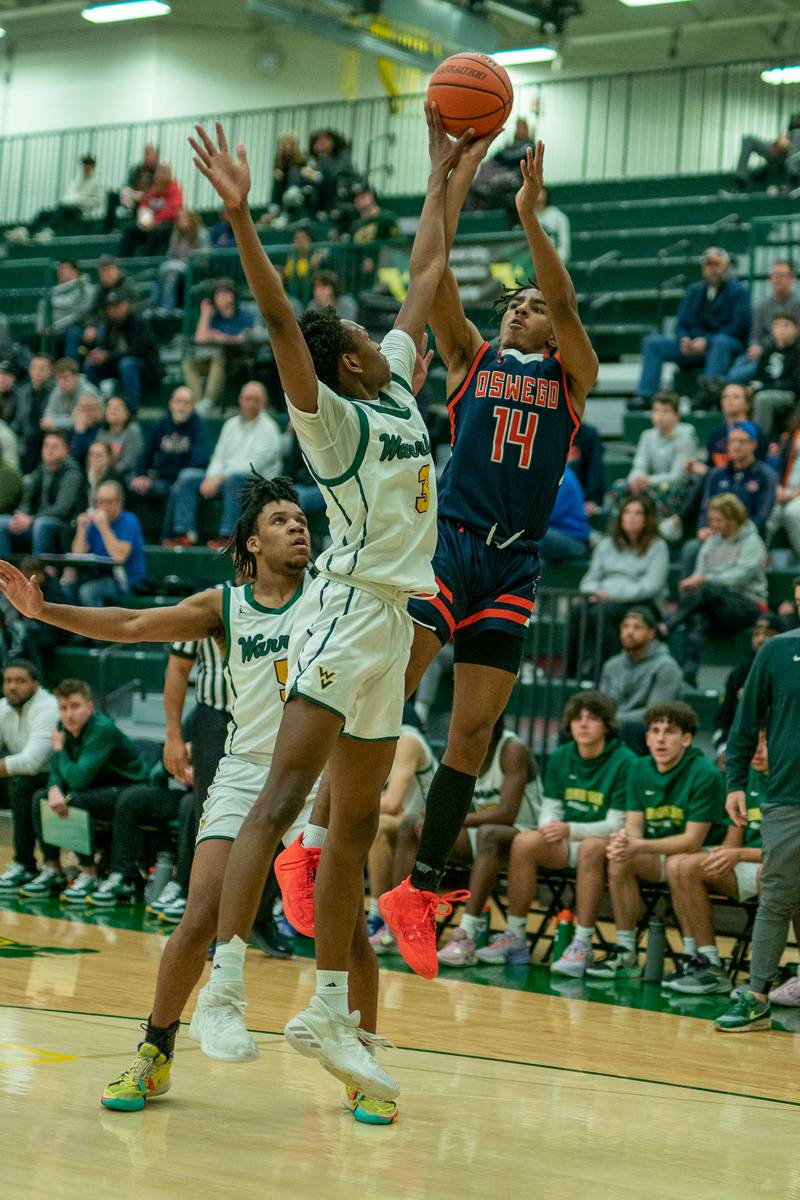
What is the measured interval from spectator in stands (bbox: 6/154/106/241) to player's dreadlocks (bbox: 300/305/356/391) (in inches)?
676

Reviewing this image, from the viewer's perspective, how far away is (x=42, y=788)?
9945 millimetres

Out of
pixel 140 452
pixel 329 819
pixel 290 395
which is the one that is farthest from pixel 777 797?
pixel 140 452

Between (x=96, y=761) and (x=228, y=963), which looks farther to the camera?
(x=96, y=761)

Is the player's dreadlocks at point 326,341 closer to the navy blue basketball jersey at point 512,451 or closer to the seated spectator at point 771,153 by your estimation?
the navy blue basketball jersey at point 512,451

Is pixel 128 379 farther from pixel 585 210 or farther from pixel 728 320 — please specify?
pixel 728 320

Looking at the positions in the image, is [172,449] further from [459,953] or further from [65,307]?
[459,953]

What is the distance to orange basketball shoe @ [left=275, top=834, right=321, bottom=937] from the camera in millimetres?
4656

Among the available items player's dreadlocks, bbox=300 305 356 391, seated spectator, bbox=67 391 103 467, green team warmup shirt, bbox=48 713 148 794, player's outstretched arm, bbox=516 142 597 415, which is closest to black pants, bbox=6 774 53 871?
green team warmup shirt, bbox=48 713 148 794

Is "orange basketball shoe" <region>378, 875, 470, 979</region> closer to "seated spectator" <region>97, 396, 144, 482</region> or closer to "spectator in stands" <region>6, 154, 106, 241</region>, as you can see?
"seated spectator" <region>97, 396, 144, 482</region>

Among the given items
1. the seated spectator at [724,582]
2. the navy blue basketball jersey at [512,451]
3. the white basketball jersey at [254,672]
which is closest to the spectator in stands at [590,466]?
the seated spectator at [724,582]

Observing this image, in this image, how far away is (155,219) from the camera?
18547 millimetres

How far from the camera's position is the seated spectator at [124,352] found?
51.2 feet

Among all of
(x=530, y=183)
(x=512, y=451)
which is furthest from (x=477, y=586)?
(x=530, y=183)

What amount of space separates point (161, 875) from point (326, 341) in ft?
18.3
